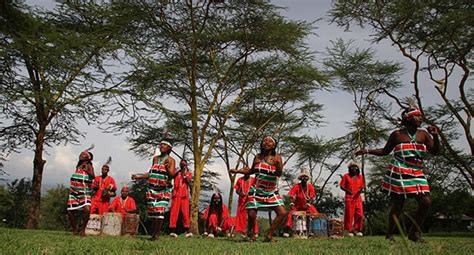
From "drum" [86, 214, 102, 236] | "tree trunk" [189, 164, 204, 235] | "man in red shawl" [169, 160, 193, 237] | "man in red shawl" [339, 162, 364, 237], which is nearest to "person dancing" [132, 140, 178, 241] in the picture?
"drum" [86, 214, 102, 236]

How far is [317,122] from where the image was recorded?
90.1 ft

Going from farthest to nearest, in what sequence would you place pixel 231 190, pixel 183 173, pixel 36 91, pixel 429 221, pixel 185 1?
pixel 429 221 → pixel 231 190 → pixel 185 1 → pixel 183 173 → pixel 36 91

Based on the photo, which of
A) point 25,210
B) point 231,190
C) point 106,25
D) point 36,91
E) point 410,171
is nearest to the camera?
point 410,171

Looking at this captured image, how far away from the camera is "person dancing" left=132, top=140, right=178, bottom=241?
8734 mm

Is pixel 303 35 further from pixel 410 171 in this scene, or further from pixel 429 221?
pixel 429 221

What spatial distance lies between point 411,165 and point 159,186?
15.1 ft

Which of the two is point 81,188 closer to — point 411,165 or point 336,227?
point 411,165

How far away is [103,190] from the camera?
14.4m

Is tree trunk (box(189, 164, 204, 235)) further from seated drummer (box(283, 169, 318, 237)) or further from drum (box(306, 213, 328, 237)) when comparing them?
drum (box(306, 213, 328, 237))

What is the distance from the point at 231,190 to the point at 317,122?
679cm

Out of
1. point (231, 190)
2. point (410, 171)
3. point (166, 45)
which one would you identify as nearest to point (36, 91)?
point (166, 45)

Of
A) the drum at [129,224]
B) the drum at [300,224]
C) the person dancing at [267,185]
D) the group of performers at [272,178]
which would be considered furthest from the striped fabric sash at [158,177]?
the drum at [300,224]

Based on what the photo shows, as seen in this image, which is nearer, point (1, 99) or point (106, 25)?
point (1, 99)

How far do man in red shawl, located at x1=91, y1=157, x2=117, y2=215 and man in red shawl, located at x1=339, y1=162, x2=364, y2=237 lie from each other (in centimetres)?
728
